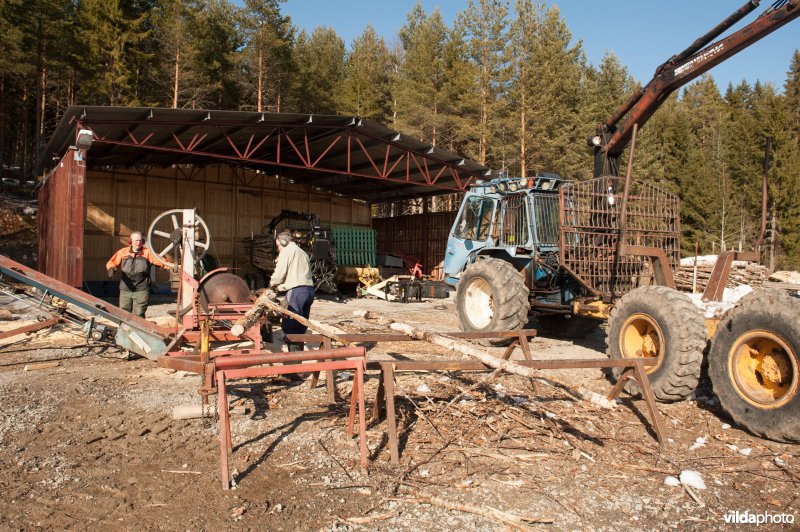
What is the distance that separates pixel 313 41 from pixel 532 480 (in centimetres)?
4235

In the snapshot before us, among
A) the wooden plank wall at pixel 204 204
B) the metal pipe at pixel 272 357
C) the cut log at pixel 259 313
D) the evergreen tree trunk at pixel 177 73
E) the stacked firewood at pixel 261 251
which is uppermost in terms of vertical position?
the evergreen tree trunk at pixel 177 73

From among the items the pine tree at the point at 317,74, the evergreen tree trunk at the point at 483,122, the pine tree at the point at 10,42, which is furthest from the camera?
the pine tree at the point at 317,74

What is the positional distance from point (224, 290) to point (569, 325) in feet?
18.8

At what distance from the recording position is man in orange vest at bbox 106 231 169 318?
8867 millimetres

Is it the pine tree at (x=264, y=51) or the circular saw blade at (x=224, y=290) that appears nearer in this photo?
the circular saw blade at (x=224, y=290)

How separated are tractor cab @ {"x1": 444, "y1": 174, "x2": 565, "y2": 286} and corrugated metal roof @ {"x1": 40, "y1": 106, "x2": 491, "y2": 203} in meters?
6.62

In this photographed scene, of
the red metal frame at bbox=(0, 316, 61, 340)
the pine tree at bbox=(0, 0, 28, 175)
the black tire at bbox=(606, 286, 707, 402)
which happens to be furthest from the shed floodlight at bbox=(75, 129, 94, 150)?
the pine tree at bbox=(0, 0, 28, 175)

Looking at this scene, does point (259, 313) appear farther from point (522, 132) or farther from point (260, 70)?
point (260, 70)

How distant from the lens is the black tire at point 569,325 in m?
9.59

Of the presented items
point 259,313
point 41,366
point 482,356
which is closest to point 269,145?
point 41,366

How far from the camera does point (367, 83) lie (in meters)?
35.0

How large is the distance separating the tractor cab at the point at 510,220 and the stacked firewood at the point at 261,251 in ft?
29.1

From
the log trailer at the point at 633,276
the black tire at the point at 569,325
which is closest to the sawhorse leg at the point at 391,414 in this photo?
the log trailer at the point at 633,276

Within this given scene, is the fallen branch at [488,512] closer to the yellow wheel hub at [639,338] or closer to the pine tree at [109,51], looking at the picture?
the yellow wheel hub at [639,338]
